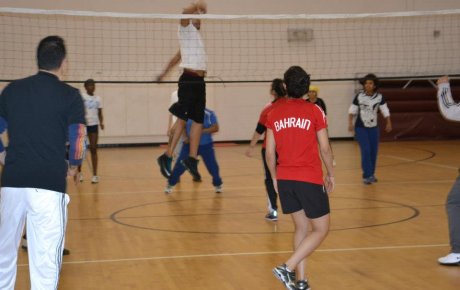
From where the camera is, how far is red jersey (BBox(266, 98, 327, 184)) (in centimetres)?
507

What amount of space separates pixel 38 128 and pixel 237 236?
12.7 ft

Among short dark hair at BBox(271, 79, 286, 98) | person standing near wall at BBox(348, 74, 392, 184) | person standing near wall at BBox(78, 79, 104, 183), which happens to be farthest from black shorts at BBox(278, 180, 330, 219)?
person standing near wall at BBox(78, 79, 104, 183)

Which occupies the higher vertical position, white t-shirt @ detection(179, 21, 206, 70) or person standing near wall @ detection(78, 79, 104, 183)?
white t-shirt @ detection(179, 21, 206, 70)

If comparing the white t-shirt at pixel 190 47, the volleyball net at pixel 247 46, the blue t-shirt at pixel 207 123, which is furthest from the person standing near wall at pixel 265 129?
the volleyball net at pixel 247 46

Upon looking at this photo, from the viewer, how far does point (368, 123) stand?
1178 centimetres

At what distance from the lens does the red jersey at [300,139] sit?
200 inches

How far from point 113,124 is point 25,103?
1610 cm

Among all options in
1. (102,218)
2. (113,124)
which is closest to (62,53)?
(102,218)

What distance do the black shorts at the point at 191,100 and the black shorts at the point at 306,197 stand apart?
3.55 meters

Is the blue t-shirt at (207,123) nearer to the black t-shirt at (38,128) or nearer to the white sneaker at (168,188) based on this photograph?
the white sneaker at (168,188)

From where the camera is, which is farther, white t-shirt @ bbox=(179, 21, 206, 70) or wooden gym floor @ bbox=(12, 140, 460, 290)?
white t-shirt @ bbox=(179, 21, 206, 70)

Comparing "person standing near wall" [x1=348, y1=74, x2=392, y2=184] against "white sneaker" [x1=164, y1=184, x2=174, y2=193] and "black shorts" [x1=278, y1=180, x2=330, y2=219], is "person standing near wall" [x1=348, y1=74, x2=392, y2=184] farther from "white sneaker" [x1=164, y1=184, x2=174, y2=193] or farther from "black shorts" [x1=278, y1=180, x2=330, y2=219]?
"black shorts" [x1=278, y1=180, x2=330, y2=219]

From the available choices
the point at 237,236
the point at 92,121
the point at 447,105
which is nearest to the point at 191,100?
the point at 237,236

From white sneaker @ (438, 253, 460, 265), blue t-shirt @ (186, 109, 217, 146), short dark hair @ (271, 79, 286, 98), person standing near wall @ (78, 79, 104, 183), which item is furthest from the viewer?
person standing near wall @ (78, 79, 104, 183)
